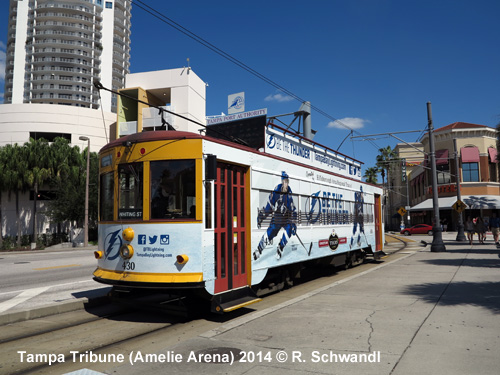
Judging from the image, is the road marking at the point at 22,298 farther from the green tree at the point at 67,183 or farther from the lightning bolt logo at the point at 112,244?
the green tree at the point at 67,183

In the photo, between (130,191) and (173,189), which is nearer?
(173,189)

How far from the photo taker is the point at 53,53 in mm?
92188

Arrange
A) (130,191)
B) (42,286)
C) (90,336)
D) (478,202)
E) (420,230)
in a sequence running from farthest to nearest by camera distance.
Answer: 1. (420,230)
2. (478,202)
3. (42,286)
4. (130,191)
5. (90,336)

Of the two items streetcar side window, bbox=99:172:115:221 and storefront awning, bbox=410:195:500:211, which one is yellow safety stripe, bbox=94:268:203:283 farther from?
storefront awning, bbox=410:195:500:211

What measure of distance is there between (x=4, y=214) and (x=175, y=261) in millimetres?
40416

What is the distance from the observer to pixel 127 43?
10738 cm

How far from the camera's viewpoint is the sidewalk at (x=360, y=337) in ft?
14.7

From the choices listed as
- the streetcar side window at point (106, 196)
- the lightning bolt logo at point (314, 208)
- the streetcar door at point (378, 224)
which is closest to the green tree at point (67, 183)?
the streetcar door at point (378, 224)

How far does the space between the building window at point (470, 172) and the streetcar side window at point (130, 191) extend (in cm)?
4634

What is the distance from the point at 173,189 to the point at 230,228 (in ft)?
4.17

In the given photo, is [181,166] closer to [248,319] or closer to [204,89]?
[248,319]

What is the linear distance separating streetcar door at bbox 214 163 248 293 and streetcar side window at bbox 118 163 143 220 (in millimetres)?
1285

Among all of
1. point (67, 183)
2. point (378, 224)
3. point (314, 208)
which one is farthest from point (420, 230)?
point (314, 208)

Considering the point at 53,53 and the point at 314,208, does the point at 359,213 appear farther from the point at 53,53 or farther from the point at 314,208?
the point at 53,53
